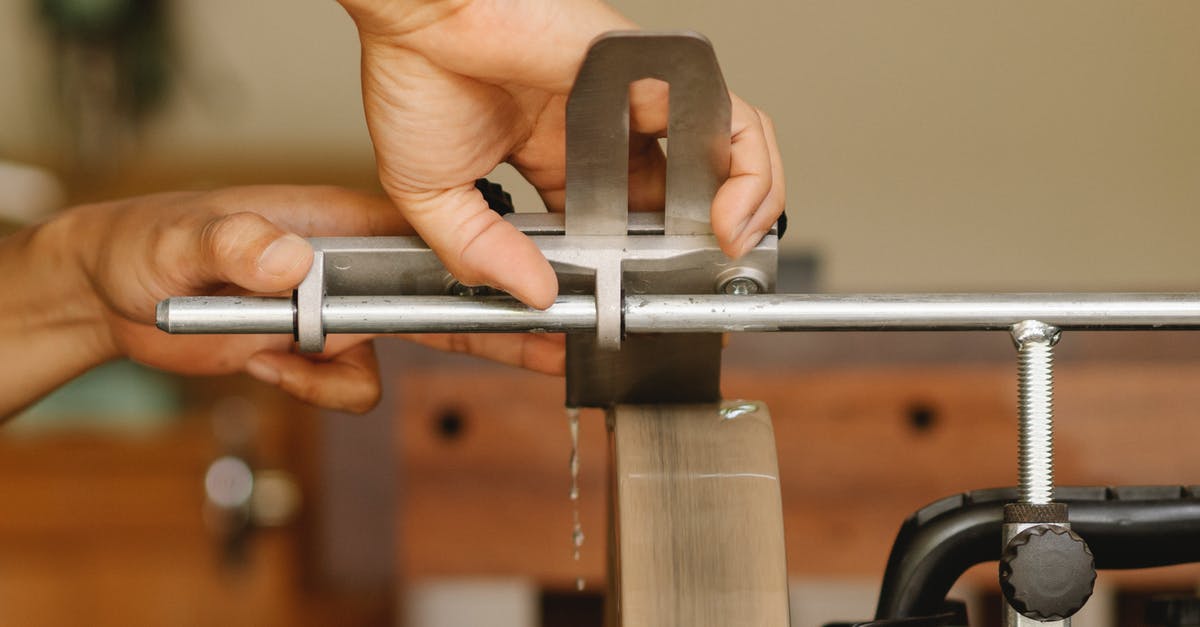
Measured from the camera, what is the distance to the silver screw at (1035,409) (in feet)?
1.62

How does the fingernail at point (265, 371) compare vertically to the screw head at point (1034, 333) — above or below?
above

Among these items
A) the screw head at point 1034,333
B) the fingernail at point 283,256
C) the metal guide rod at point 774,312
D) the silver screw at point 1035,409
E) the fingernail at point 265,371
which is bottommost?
the silver screw at point 1035,409

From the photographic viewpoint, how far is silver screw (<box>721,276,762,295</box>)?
1.80 ft

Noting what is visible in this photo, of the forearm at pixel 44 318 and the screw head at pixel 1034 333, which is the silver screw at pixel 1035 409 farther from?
the forearm at pixel 44 318

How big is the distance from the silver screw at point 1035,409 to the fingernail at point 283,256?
348mm

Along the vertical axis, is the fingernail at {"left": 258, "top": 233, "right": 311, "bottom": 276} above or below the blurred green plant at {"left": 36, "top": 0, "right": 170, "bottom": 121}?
below

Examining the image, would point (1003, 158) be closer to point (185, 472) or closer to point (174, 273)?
point (185, 472)

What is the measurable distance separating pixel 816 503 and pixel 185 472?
104cm

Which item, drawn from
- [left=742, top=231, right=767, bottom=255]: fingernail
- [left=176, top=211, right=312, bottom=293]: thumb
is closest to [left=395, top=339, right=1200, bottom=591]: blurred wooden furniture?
[left=176, top=211, right=312, bottom=293]: thumb

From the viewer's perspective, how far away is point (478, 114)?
0.56 m

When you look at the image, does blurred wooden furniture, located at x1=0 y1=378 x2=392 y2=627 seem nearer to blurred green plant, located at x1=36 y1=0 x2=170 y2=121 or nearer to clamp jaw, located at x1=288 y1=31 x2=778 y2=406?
blurred green plant, located at x1=36 y1=0 x2=170 y2=121

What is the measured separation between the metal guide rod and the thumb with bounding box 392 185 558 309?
3cm

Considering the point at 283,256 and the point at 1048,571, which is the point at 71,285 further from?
the point at 1048,571

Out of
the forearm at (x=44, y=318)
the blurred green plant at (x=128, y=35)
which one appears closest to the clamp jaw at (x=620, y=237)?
the forearm at (x=44, y=318)
